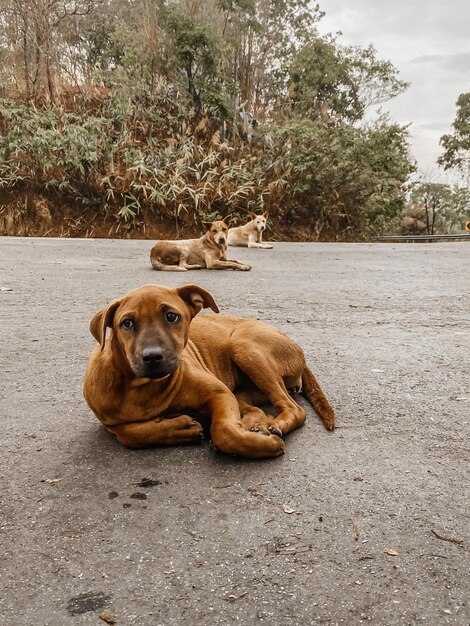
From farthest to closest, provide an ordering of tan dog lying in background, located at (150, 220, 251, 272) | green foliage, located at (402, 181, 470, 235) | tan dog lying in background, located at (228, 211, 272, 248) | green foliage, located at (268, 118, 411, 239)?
green foliage, located at (402, 181, 470, 235), green foliage, located at (268, 118, 411, 239), tan dog lying in background, located at (228, 211, 272, 248), tan dog lying in background, located at (150, 220, 251, 272)

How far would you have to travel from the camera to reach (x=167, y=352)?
100.0 inches

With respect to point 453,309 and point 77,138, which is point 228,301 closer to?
point 453,309

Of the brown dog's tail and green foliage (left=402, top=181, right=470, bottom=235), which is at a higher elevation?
green foliage (left=402, top=181, right=470, bottom=235)

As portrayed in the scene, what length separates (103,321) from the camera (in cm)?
271

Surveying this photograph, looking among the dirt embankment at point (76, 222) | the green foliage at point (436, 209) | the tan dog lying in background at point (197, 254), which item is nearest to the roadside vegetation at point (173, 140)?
the dirt embankment at point (76, 222)

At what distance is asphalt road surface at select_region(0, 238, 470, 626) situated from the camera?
176 cm

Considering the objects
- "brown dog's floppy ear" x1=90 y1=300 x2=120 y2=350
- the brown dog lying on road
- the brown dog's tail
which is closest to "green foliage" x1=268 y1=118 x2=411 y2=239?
the brown dog's tail

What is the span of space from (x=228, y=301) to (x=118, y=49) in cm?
1794

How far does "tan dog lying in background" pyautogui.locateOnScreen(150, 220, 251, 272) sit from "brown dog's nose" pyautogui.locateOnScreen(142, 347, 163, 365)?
690 centimetres

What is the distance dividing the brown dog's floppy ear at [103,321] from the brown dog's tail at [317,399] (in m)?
1.22

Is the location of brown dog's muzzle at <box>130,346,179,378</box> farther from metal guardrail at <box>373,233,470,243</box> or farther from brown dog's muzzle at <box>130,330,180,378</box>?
metal guardrail at <box>373,233,470,243</box>

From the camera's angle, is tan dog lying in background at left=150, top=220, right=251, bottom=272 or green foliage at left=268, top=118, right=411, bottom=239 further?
green foliage at left=268, top=118, right=411, bottom=239

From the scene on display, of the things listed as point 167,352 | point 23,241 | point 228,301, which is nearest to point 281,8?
point 23,241

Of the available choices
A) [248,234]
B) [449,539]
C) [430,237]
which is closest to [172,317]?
[449,539]
